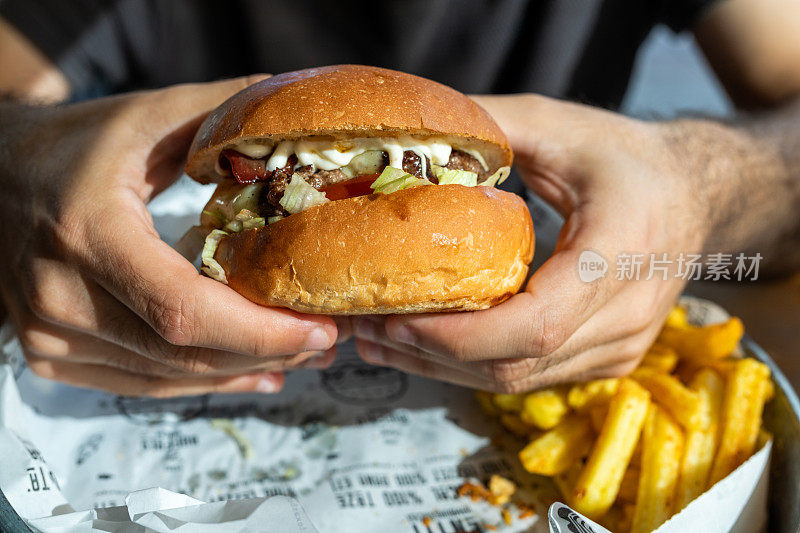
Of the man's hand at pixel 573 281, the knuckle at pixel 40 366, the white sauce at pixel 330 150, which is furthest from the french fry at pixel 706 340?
the knuckle at pixel 40 366

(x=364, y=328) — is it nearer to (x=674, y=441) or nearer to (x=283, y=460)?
(x=283, y=460)

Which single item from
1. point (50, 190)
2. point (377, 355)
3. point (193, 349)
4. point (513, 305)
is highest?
point (50, 190)

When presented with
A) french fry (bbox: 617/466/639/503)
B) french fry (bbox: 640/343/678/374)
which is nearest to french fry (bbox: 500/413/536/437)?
french fry (bbox: 617/466/639/503)

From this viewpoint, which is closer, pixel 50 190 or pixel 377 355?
pixel 50 190

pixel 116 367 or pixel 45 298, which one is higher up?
pixel 45 298

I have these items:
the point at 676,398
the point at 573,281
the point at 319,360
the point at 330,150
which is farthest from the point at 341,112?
the point at 676,398

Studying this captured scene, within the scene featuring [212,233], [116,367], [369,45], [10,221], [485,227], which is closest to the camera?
[485,227]

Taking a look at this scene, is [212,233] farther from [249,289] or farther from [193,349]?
[193,349]

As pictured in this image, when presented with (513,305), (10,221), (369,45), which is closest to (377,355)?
(513,305)
